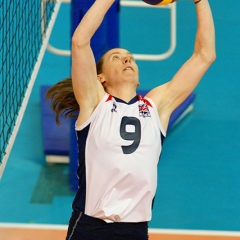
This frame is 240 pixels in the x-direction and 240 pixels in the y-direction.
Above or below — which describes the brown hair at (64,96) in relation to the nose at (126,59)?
below

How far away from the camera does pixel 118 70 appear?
9.64 feet

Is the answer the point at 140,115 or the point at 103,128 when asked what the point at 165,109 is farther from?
the point at 103,128

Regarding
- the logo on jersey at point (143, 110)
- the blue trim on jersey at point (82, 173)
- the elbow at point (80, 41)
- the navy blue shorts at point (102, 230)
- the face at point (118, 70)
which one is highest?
the elbow at point (80, 41)

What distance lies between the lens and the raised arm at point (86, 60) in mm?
2777

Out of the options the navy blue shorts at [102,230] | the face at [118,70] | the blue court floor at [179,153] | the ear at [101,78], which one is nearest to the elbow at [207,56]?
the face at [118,70]

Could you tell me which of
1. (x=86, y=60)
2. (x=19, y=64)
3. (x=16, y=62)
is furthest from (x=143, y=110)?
(x=16, y=62)

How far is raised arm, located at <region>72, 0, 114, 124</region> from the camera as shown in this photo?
278 cm

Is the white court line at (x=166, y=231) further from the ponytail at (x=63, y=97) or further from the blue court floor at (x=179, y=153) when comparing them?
the ponytail at (x=63, y=97)

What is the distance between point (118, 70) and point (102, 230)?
2.43ft

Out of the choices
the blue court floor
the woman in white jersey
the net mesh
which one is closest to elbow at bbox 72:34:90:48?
the woman in white jersey

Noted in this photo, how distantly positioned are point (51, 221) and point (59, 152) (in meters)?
0.78

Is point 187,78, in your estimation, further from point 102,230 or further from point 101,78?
point 102,230

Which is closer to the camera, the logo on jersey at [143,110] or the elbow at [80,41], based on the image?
the elbow at [80,41]

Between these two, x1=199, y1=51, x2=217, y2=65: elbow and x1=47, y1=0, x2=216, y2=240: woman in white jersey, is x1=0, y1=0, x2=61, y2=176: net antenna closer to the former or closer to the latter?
x1=47, y1=0, x2=216, y2=240: woman in white jersey
